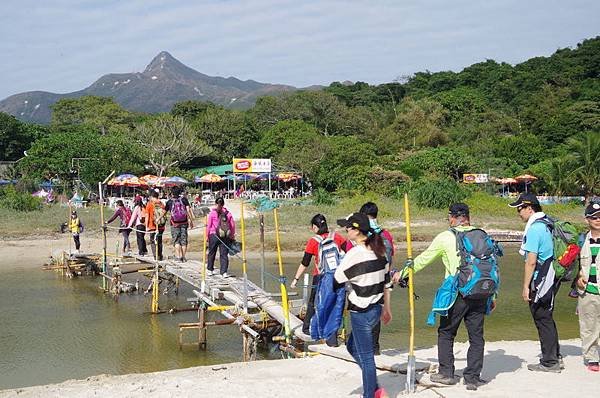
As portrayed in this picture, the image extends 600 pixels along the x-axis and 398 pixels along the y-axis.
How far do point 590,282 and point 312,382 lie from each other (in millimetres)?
3213

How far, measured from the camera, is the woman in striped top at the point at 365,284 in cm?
541

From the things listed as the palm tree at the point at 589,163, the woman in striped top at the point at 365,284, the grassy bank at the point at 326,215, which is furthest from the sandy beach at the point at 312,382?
the palm tree at the point at 589,163

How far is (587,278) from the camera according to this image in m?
6.52

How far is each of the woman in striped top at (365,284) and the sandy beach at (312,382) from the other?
93cm

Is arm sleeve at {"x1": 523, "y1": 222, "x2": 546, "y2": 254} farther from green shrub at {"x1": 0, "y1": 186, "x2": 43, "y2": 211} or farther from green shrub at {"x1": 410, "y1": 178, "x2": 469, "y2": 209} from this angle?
green shrub at {"x1": 0, "y1": 186, "x2": 43, "y2": 211}

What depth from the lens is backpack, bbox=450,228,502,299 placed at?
5.88m

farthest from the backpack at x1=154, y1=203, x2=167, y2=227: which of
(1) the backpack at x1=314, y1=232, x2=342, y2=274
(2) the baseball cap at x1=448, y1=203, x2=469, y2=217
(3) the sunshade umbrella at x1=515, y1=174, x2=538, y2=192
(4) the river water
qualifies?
(3) the sunshade umbrella at x1=515, y1=174, x2=538, y2=192

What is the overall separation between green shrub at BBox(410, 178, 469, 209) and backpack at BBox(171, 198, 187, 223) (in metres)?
22.1

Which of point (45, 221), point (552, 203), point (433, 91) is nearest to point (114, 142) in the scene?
point (45, 221)

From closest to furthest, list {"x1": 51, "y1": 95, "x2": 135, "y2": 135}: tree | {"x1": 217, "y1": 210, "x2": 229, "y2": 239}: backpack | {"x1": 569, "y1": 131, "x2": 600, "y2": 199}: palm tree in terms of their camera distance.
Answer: {"x1": 217, "y1": 210, "x2": 229, "y2": 239}: backpack → {"x1": 569, "y1": 131, "x2": 600, "y2": 199}: palm tree → {"x1": 51, "y1": 95, "x2": 135, "y2": 135}: tree

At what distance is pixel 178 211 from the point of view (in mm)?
14195

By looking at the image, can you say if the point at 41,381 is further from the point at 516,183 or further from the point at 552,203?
the point at 516,183

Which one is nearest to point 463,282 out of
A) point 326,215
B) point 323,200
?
point 326,215

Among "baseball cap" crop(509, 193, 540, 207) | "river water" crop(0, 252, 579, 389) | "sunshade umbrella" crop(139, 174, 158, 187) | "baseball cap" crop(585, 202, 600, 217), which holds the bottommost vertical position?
"river water" crop(0, 252, 579, 389)
